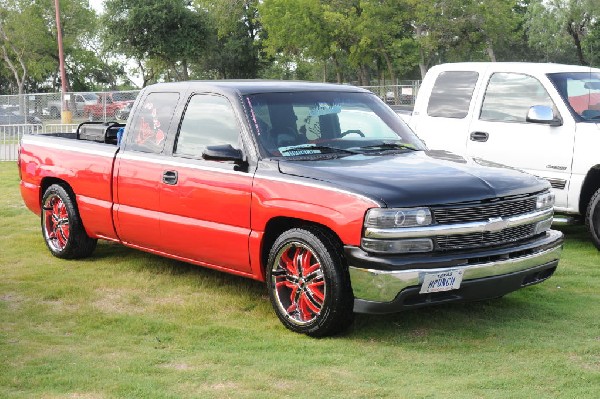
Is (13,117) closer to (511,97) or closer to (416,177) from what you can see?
(511,97)

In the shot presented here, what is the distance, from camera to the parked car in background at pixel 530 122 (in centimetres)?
914

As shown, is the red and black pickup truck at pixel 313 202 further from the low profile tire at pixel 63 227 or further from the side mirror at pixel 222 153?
the low profile tire at pixel 63 227

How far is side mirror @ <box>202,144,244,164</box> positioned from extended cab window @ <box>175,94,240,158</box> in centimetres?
21

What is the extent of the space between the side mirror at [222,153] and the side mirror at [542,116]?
3.81 metres

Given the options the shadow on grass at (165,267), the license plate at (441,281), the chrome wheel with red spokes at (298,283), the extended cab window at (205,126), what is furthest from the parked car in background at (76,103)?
the license plate at (441,281)

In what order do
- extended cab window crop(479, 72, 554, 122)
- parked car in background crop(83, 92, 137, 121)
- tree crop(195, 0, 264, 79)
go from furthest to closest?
tree crop(195, 0, 264, 79) → parked car in background crop(83, 92, 137, 121) → extended cab window crop(479, 72, 554, 122)

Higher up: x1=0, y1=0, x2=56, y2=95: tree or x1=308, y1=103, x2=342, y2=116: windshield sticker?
x1=0, y1=0, x2=56, y2=95: tree

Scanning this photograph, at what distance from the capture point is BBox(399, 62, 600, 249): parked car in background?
30.0ft

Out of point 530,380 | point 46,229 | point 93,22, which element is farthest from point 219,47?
point 530,380

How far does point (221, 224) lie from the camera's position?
6727 millimetres

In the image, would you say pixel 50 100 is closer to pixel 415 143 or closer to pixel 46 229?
pixel 46 229

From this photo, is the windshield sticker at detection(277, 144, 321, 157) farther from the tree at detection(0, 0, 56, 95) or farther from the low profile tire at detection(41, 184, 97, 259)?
the tree at detection(0, 0, 56, 95)

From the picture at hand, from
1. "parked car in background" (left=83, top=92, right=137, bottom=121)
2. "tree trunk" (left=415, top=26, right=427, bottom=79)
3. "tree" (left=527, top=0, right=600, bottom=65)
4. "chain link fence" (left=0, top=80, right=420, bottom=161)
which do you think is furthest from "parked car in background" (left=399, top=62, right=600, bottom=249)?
"tree" (left=527, top=0, right=600, bottom=65)

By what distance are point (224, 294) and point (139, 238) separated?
0.93m
